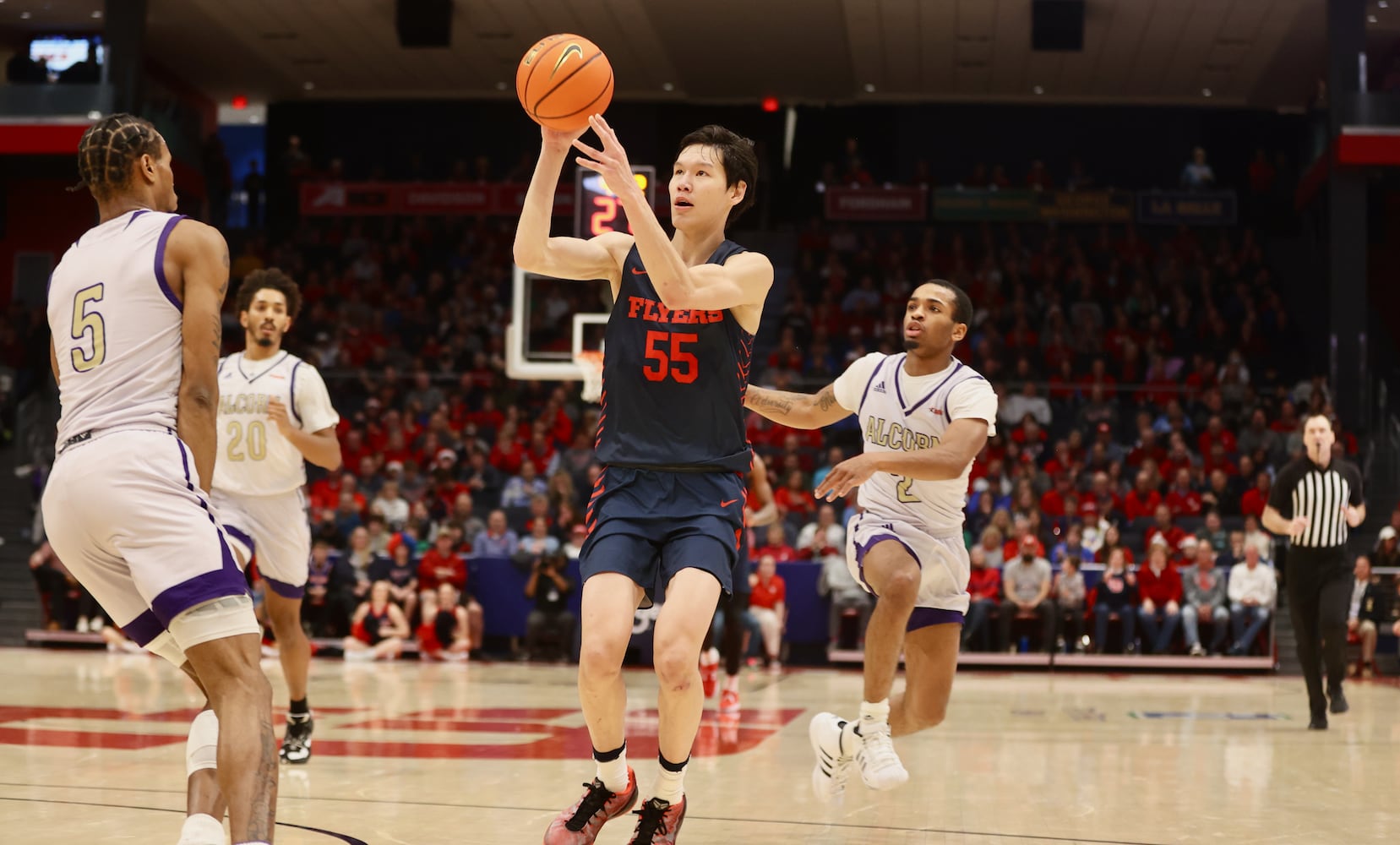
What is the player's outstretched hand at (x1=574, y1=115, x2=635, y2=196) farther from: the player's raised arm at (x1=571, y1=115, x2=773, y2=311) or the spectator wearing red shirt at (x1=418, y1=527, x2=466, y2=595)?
the spectator wearing red shirt at (x1=418, y1=527, x2=466, y2=595)

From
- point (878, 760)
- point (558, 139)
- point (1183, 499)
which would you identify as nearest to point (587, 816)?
point (878, 760)

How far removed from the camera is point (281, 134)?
94.6 ft

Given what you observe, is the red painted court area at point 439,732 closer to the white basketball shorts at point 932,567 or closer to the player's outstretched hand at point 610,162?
the white basketball shorts at point 932,567

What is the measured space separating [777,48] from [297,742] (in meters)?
19.5

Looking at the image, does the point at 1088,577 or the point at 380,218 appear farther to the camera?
the point at 380,218

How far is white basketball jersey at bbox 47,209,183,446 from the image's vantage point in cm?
401

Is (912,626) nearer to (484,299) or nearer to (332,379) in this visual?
(332,379)

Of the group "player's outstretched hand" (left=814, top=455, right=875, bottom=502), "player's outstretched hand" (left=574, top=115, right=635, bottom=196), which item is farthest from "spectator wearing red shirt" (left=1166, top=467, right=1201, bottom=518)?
"player's outstretched hand" (left=574, top=115, right=635, bottom=196)

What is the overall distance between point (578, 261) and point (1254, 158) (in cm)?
2336

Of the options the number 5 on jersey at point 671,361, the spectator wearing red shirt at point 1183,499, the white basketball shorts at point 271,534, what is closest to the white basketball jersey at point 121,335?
the number 5 on jersey at point 671,361

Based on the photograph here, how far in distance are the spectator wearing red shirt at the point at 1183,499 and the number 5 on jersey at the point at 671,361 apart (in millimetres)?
13490

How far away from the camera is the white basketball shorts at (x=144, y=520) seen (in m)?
3.87

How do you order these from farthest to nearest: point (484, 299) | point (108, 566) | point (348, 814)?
point (484, 299)
point (348, 814)
point (108, 566)

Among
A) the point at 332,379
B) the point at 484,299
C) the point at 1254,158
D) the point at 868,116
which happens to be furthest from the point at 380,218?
the point at 1254,158
